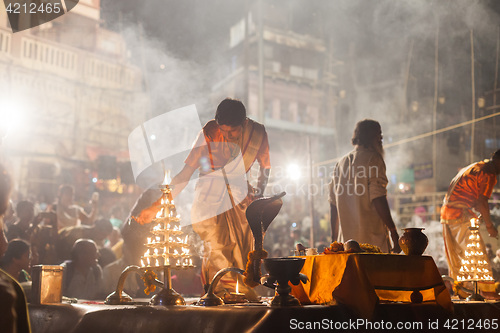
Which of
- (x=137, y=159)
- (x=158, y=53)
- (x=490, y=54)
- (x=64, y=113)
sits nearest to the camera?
(x=490, y=54)

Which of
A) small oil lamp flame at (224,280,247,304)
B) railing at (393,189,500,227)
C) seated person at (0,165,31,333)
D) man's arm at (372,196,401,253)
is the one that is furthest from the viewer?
railing at (393,189,500,227)

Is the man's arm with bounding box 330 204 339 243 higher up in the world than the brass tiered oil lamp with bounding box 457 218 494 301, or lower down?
higher up

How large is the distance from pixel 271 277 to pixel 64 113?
2095cm

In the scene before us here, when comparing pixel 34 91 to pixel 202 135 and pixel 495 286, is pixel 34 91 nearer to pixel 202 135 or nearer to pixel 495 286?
pixel 202 135

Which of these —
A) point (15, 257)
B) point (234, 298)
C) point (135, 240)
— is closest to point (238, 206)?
point (234, 298)

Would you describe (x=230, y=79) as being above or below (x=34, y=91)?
above

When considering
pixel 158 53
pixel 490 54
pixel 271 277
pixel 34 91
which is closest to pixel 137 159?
pixel 34 91

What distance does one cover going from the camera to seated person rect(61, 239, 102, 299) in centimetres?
610

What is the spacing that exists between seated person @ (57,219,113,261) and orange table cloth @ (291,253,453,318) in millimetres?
4670

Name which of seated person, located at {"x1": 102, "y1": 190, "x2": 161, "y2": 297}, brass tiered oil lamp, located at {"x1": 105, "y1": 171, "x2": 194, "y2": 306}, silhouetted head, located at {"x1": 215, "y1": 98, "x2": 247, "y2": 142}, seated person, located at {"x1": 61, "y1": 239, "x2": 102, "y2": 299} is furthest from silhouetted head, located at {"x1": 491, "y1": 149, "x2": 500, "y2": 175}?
seated person, located at {"x1": 61, "y1": 239, "x2": 102, "y2": 299}

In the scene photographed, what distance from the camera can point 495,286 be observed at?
569 cm

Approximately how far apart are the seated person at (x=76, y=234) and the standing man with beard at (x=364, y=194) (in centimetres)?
425

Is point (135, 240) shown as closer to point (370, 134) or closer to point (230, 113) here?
point (230, 113)

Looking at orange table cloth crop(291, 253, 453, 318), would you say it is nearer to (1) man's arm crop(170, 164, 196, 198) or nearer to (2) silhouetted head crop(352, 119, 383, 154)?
(1) man's arm crop(170, 164, 196, 198)
